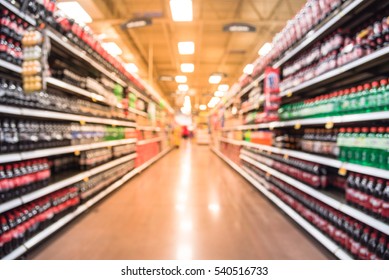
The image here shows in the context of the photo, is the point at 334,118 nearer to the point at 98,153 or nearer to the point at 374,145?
the point at 374,145

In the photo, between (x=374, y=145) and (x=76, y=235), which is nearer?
(x=374, y=145)

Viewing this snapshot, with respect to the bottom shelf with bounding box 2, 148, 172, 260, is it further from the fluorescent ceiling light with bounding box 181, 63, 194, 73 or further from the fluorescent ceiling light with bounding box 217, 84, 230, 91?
the fluorescent ceiling light with bounding box 217, 84, 230, 91

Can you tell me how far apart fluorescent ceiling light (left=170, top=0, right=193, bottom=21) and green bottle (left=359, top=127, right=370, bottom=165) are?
4879 millimetres

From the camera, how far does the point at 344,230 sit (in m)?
2.12

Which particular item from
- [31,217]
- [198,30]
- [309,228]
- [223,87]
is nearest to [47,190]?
[31,217]

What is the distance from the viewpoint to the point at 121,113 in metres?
4.90

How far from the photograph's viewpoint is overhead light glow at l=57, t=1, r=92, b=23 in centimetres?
546

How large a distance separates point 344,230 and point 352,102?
3.98ft

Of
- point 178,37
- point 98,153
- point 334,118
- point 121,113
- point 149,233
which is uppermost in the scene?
point 178,37

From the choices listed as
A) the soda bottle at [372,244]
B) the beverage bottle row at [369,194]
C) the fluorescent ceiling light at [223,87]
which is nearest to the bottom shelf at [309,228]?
the soda bottle at [372,244]

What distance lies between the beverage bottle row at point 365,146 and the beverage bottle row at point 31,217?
10.1 feet

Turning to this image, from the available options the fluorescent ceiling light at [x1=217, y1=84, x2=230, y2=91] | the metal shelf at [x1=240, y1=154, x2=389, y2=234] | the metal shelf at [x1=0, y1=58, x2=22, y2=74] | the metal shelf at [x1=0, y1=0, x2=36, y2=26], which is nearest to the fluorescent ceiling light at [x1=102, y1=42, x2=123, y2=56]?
the metal shelf at [x1=0, y1=0, x2=36, y2=26]
